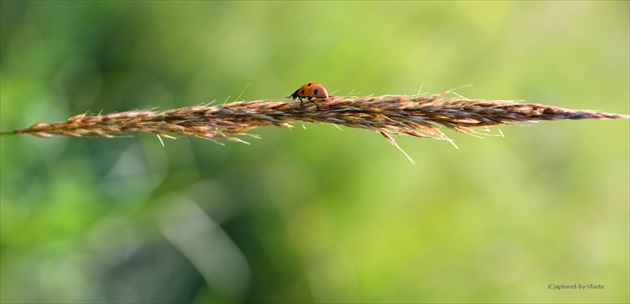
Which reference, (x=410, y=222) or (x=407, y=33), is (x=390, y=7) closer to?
(x=407, y=33)

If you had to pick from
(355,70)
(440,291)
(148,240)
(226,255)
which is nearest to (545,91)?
(355,70)

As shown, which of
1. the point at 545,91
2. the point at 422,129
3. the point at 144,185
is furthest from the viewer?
the point at 545,91

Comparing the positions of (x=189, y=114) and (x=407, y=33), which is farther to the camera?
(x=407, y=33)

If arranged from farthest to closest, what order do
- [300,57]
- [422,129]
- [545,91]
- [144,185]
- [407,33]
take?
[545,91] < [407,33] < [300,57] < [144,185] < [422,129]

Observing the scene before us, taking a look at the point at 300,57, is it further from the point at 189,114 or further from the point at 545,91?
the point at 189,114

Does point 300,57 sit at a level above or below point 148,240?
above

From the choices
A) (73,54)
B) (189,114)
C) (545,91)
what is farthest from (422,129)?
(545,91)

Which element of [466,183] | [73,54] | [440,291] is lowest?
[440,291]
